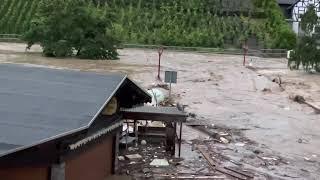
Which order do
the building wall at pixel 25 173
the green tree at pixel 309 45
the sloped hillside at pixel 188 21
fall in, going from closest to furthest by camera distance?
the building wall at pixel 25 173 → the green tree at pixel 309 45 → the sloped hillside at pixel 188 21

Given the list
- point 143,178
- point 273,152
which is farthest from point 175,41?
point 143,178

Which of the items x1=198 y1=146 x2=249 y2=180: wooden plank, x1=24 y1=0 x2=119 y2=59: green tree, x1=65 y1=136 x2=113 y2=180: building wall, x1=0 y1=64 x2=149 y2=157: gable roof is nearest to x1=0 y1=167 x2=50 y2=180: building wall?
x1=65 y1=136 x2=113 y2=180: building wall

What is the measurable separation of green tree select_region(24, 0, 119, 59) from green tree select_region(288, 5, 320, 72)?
1185 centimetres

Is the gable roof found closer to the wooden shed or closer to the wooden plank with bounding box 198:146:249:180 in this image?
the wooden shed

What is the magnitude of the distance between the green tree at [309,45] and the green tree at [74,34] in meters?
11.9

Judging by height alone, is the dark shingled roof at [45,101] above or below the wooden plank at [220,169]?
above

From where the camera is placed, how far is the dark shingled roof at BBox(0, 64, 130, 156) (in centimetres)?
691

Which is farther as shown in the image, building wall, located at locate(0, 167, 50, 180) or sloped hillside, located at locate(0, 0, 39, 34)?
sloped hillside, located at locate(0, 0, 39, 34)

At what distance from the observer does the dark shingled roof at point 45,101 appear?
691cm

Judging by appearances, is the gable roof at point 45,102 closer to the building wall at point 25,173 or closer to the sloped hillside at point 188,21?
the building wall at point 25,173

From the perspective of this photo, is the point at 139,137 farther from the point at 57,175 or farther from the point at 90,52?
the point at 90,52

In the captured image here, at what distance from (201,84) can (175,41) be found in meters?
22.7

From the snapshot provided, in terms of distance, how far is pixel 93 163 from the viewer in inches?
380

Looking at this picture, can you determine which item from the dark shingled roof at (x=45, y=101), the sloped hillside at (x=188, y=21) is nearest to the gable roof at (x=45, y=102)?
the dark shingled roof at (x=45, y=101)
